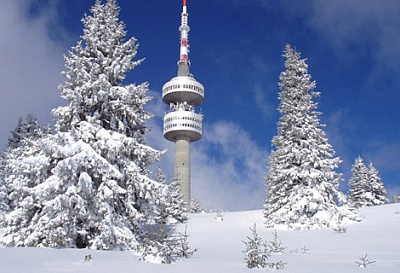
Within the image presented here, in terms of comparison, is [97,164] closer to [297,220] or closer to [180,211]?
[297,220]

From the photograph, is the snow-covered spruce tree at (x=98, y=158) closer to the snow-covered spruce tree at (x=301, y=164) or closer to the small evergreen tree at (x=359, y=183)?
the snow-covered spruce tree at (x=301, y=164)

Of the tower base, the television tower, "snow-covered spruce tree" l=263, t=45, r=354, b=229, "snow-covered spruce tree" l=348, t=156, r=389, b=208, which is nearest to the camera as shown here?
"snow-covered spruce tree" l=263, t=45, r=354, b=229

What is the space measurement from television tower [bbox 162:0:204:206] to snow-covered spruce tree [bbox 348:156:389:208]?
1774 inches

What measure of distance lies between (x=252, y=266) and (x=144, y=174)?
10.8m

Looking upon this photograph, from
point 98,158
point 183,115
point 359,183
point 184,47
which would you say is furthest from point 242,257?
point 184,47

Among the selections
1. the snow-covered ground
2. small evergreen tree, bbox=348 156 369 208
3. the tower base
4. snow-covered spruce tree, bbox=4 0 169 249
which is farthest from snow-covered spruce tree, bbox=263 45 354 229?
the tower base

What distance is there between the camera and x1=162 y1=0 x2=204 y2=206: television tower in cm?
9150

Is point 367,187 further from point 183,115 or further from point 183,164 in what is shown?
point 183,115

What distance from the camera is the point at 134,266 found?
809cm

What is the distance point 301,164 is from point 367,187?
2878 cm

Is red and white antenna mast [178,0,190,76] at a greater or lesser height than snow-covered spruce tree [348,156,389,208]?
greater

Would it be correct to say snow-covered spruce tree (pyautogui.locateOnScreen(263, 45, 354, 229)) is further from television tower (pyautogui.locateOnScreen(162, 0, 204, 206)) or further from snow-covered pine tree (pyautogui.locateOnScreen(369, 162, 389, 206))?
television tower (pyautogui.locateOnScreen(162, 0, 204, 206))

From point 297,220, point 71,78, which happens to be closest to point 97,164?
point 71,78

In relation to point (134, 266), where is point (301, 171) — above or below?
above
